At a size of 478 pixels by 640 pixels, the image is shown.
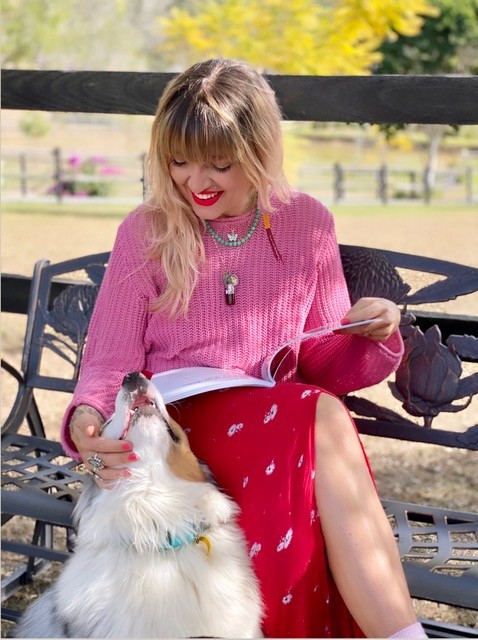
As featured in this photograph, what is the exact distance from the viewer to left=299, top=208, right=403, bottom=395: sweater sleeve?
252 centimetres

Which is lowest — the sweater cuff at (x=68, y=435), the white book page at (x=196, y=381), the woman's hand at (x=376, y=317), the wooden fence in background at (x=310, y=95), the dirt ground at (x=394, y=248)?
the dirt ground at (x=394, y=248)

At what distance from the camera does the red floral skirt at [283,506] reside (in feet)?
6.89

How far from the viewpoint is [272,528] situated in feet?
7.01

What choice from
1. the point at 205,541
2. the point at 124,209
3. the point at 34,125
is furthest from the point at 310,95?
the point at 34,125

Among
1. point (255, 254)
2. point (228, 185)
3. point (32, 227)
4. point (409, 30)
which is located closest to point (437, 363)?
point (255, 254)

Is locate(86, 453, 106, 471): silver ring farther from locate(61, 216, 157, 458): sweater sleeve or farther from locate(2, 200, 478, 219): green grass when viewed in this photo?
locate(2, 200, 478, 219): green grass

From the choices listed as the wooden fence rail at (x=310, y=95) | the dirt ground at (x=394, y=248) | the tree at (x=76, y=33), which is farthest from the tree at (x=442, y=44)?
the wooden fence rail at (x=310, y=95)

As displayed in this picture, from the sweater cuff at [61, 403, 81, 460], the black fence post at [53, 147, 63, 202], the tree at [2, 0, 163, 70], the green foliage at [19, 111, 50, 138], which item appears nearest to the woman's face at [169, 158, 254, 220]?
the sweater cuff at [61, 403, 81, 460]

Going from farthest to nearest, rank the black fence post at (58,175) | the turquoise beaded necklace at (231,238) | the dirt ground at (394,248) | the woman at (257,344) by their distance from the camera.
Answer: the black fence post at (58,175), the dirt ground at (394,248), the turquoise beaded necklace at (231,238), the woman at (257,344)

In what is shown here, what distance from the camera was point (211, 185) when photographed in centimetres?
243

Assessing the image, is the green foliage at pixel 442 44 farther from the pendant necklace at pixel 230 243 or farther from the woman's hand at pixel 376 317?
the woman's hand at pixel 376 317

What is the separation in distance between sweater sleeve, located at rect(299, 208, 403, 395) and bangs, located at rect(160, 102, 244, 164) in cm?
48

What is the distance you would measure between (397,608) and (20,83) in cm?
251

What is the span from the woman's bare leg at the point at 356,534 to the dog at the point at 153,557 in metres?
0.25
